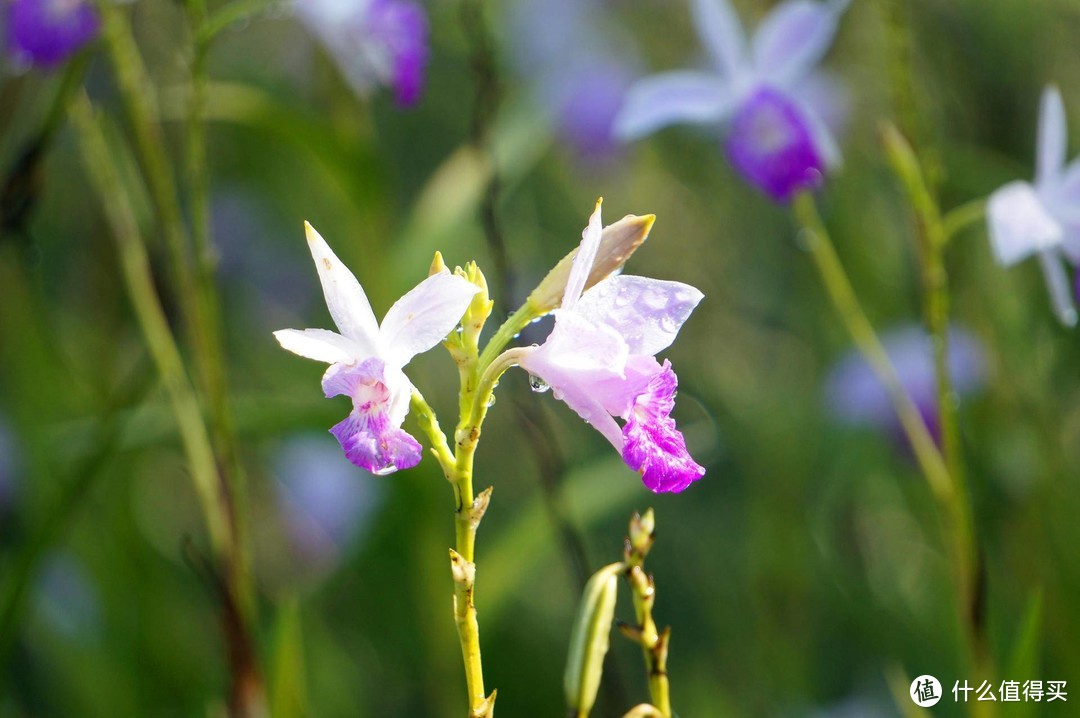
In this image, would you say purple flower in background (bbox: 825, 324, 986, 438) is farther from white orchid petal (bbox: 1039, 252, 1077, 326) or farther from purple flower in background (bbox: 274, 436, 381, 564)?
purple flower in background (bbox: 274, 436, 381, 564)

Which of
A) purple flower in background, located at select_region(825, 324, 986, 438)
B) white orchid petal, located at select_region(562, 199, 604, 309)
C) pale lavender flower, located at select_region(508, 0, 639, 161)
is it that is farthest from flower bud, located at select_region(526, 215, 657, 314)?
pale lavender flower, located at select_region(508, 0, 639, 161)

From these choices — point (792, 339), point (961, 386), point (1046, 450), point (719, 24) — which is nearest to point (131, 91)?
point (719, 24)

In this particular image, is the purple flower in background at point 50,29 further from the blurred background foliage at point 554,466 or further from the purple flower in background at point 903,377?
the purple flower in background at point 903,377

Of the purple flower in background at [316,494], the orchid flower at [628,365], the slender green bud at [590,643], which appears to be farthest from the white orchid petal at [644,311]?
the purple flower in background at [316,494]

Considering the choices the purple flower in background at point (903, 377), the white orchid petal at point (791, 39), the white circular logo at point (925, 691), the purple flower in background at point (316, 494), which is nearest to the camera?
the white circular logo at point (925, 691)

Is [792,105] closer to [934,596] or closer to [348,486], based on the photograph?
[934,596]

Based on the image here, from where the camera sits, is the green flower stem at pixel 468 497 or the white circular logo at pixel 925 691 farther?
the white circular logo at pixel 925 691

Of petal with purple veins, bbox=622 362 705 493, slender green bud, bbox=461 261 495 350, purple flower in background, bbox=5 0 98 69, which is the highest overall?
purple flower in background, bbox=5 0 98 69

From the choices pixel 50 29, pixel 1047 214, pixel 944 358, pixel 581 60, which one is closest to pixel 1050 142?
pixel 1047 214
